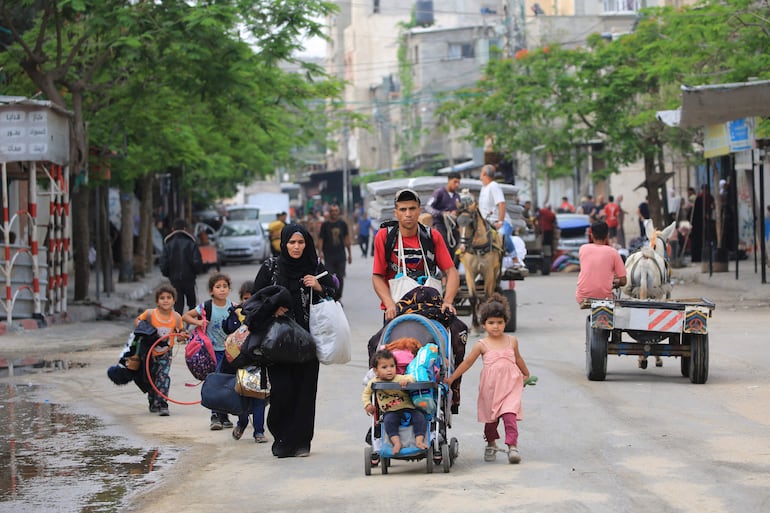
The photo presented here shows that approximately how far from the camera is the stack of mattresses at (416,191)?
890 inches

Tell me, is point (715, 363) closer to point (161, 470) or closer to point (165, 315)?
point (165, 315)

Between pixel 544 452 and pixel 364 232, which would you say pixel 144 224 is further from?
pixel 544 452

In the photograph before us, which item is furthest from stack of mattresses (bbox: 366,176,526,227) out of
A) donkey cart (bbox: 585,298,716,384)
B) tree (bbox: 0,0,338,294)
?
donkey cart (bbox: 585,298,716,384)

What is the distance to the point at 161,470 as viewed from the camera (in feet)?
29.9

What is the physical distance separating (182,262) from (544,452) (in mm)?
11607

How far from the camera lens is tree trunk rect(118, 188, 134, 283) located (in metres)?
34.1

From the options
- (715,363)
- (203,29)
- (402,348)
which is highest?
(203,29)

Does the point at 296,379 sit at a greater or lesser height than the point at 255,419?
greater

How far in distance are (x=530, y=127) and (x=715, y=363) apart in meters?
25.2

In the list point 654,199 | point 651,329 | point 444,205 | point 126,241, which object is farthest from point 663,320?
point 126,241

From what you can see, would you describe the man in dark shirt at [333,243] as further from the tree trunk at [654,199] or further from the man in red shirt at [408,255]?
Answer: the man in red shirt at [408,255]

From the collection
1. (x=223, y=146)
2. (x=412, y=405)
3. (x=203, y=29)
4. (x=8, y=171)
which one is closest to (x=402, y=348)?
(x=412, y=405)

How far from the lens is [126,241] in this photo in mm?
34625

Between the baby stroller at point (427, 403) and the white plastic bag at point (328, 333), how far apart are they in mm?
689
